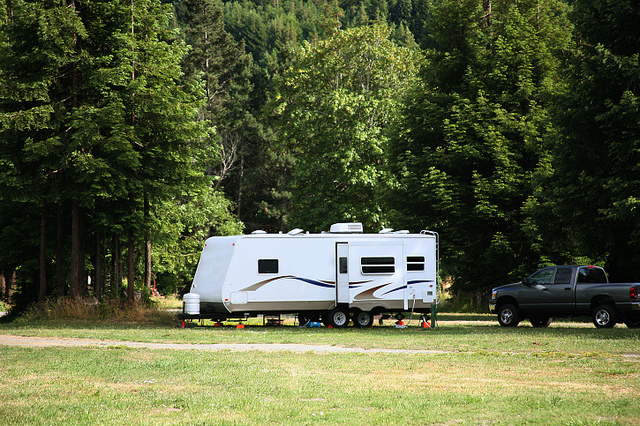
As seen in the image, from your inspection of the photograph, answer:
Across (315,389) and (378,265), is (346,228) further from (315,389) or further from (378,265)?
(315,389)

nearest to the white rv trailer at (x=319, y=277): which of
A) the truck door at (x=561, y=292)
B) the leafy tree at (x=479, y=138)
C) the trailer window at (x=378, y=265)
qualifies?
the trailer window at (x=378, y=265)

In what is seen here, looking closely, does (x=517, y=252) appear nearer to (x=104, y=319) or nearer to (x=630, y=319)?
(x=630, y=319)

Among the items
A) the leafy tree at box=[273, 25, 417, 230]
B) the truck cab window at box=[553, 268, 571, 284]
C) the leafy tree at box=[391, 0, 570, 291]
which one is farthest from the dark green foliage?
the leafy tree at box=[273, 25, 417, 230]

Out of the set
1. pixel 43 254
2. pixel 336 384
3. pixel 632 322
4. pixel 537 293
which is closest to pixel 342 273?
pixel 537 293

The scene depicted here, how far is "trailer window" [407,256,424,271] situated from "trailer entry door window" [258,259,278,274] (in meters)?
4.63

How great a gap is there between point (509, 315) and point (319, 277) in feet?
21.8

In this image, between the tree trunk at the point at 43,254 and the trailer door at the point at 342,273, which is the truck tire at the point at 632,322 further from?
the tree trunk at the point at 43,254

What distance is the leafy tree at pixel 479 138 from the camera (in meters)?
32.6

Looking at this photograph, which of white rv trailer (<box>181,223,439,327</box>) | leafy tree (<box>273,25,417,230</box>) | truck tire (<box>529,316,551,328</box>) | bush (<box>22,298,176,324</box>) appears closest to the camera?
white rv trailer (<box>181,223,439,327</box>)

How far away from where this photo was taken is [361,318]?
25.0 metres

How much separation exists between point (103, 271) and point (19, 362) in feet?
59.4

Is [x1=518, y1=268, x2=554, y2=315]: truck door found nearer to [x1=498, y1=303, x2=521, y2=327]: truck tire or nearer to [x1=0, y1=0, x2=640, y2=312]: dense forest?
[x1=498, y1=303, x2=521, y2=327]: truck tire

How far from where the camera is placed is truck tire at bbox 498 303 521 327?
2459 cm

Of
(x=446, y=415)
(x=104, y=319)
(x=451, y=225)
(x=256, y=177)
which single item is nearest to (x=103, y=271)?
(x=104, y=319)
